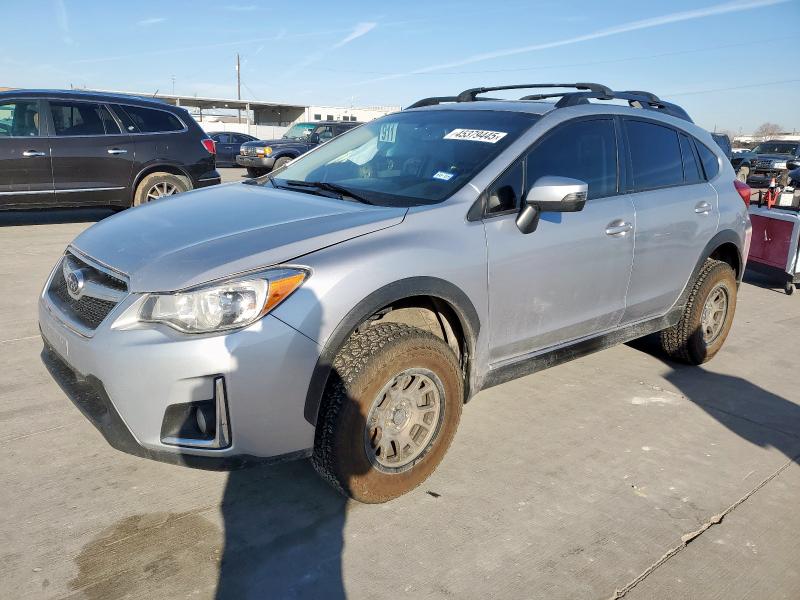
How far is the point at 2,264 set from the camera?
663 centimetres

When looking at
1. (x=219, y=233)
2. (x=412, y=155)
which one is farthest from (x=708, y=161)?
(x=219, y=233)

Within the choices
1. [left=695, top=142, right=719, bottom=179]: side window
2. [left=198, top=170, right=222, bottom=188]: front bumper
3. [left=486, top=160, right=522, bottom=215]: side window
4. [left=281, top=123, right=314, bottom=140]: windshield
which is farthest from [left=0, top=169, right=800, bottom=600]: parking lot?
[left=281, top=123, right=314, bottom=140]: windshield

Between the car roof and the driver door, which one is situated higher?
the car roof

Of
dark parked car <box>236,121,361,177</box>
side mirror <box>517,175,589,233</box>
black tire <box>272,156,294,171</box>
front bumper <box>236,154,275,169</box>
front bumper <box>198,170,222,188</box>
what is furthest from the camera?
dark parked car <box>236,121,361,177</box>

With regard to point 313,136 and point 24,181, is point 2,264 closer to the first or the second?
point 24,181

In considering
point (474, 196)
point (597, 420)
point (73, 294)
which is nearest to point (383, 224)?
point (474, 196)

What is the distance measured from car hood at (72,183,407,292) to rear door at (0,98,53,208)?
5.80 meters

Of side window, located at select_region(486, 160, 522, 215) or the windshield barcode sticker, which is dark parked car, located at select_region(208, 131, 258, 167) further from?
side window, located at select_region(486, 160, 522, 215)

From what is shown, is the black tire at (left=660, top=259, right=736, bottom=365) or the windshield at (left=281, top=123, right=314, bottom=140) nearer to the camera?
the black tire at (left=660, top=259, right=736, bottom=365)

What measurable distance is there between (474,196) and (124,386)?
1.70m

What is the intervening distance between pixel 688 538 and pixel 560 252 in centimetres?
143

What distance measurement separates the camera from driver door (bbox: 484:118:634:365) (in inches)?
125

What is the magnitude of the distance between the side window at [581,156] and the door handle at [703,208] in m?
0.83

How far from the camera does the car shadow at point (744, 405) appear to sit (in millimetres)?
3730
